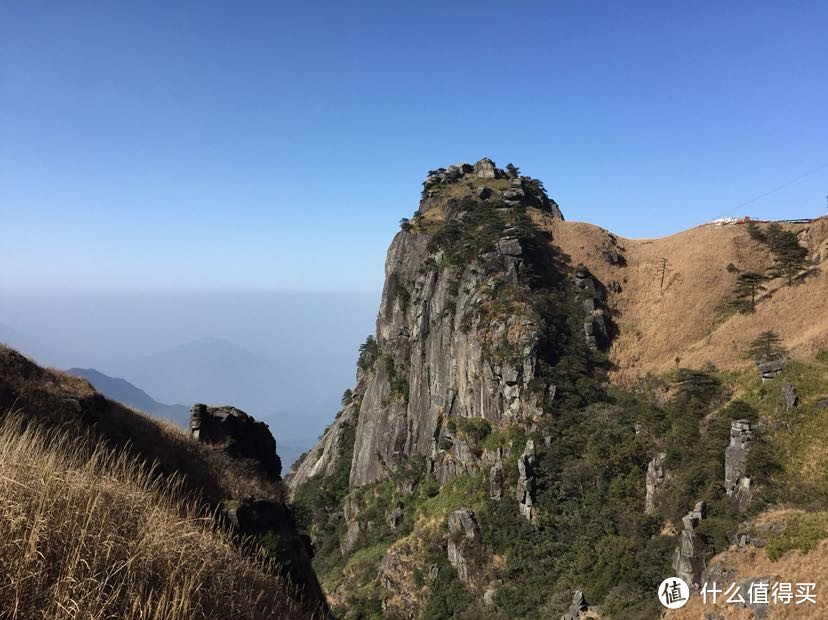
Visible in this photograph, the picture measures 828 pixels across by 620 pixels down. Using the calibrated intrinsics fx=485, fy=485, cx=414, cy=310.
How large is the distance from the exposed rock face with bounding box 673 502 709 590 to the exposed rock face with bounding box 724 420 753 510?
296 centimetres

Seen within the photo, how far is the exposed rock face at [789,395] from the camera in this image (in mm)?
32594

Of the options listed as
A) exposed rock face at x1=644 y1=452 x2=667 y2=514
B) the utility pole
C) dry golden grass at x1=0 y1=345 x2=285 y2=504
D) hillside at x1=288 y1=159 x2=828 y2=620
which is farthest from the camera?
the utility pole

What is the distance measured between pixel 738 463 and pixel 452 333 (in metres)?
35.3

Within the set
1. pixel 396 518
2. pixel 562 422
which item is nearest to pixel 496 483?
pixel 562 422

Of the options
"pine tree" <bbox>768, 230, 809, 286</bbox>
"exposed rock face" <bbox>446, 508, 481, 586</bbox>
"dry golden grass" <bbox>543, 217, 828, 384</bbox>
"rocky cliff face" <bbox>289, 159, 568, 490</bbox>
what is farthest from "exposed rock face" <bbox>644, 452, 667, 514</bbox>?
"pine tree" <bbox>768, 230, 809, 286</bbox>

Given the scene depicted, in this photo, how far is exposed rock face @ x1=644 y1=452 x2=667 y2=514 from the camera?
3747 cm

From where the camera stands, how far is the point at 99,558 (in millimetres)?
5012

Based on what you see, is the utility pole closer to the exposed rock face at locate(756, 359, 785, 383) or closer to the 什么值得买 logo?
the exposed rock face at locate(756, 359, 785, 383)

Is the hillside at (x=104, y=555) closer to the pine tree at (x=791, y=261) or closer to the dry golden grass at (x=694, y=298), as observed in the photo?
the dry golden grass at (x=694, y=298)

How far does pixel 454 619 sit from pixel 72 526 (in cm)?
4454

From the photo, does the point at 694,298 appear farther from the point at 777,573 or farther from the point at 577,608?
the point at 777,573

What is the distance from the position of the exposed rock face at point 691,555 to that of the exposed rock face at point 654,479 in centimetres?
731

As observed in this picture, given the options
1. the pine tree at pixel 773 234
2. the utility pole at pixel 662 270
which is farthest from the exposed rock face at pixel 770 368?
the pine tree at pixel 773 234

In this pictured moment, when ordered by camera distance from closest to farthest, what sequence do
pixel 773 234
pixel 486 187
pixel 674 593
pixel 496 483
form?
pixel 674 593 → pixel 496 483 → pixel 773 234 → pixel 486 187
